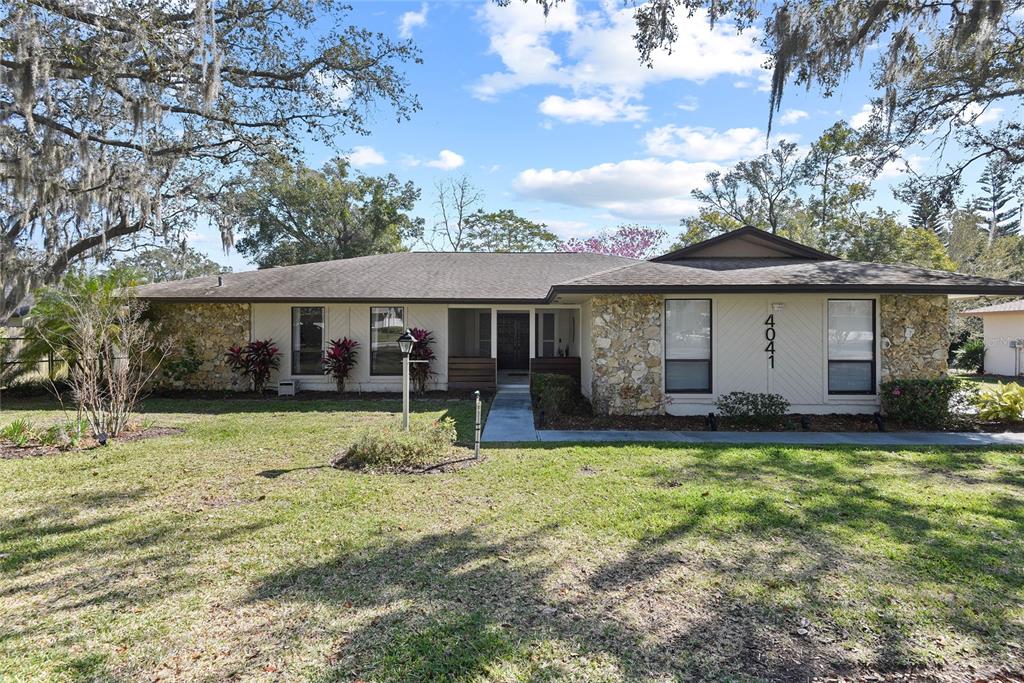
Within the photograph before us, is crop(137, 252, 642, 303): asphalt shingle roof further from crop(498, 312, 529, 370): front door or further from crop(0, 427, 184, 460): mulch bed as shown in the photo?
crop(0, 427, 184, 460): mulch bed

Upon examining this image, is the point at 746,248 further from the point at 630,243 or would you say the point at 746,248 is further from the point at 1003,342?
the point at 630,243

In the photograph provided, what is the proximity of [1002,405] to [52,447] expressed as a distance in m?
14.5

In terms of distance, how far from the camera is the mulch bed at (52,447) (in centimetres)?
739

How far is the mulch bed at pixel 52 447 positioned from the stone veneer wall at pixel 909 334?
465 inches

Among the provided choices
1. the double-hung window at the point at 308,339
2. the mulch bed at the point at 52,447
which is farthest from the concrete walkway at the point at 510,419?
the mulch bed at the point at 52,447

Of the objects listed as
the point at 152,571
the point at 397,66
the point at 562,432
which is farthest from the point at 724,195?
the point at 152,571

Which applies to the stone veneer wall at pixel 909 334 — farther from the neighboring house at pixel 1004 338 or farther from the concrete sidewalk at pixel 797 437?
the neighboring house at pixel 1004 338

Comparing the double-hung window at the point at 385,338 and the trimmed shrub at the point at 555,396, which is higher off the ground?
the double-hung window at the point at 385,338

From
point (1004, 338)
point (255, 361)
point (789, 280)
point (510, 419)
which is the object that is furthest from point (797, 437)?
point (1004, 338)

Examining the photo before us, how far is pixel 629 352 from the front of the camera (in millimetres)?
10008

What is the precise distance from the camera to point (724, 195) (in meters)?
33.8

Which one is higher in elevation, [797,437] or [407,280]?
[407,280]

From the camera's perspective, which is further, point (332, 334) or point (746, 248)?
point (332, 334)

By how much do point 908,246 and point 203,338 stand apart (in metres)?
26.0
